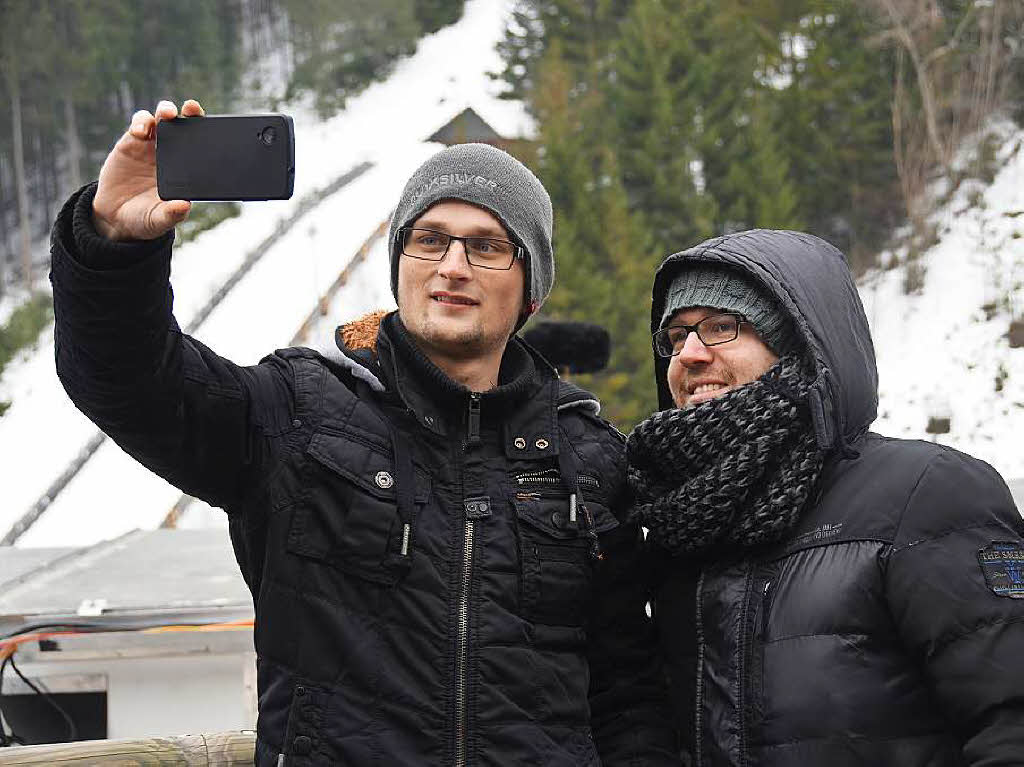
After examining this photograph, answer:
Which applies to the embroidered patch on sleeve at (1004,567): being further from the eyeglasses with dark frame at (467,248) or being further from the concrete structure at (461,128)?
the concrete structure at (461,128)

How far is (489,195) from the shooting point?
2680 mm

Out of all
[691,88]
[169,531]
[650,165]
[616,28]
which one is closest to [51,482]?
[169,531]

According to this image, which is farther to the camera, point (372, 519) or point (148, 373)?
point (372, 519)

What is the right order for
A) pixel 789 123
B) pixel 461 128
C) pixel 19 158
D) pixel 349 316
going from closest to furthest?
pixel 349 316
pixel 789 123
pixel 461 128
pixel 19 158

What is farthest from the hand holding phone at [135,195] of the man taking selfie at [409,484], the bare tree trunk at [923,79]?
the bare tree trunk at [923,79]

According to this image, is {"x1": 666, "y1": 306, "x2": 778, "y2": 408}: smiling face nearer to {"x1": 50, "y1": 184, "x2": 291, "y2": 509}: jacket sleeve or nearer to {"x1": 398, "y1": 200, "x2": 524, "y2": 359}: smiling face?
{"x1": 398, "y1": 200, "x2": 524, "y2": 359}: smiling face

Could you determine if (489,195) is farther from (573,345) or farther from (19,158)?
(19,158)

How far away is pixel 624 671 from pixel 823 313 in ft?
2.86

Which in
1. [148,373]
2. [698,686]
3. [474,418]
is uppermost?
[148,373]

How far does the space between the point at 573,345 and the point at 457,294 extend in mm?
5375

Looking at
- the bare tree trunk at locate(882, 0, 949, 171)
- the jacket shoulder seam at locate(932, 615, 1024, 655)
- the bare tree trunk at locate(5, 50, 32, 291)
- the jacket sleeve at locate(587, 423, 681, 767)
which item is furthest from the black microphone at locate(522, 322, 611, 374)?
the bare tree trunk at locate(5, 50, 32, 291)

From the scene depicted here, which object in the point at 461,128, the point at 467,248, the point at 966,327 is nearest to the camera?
the point at 467,248

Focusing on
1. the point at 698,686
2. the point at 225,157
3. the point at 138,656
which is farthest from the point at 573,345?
the point at 225,157

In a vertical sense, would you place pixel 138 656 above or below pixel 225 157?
below
